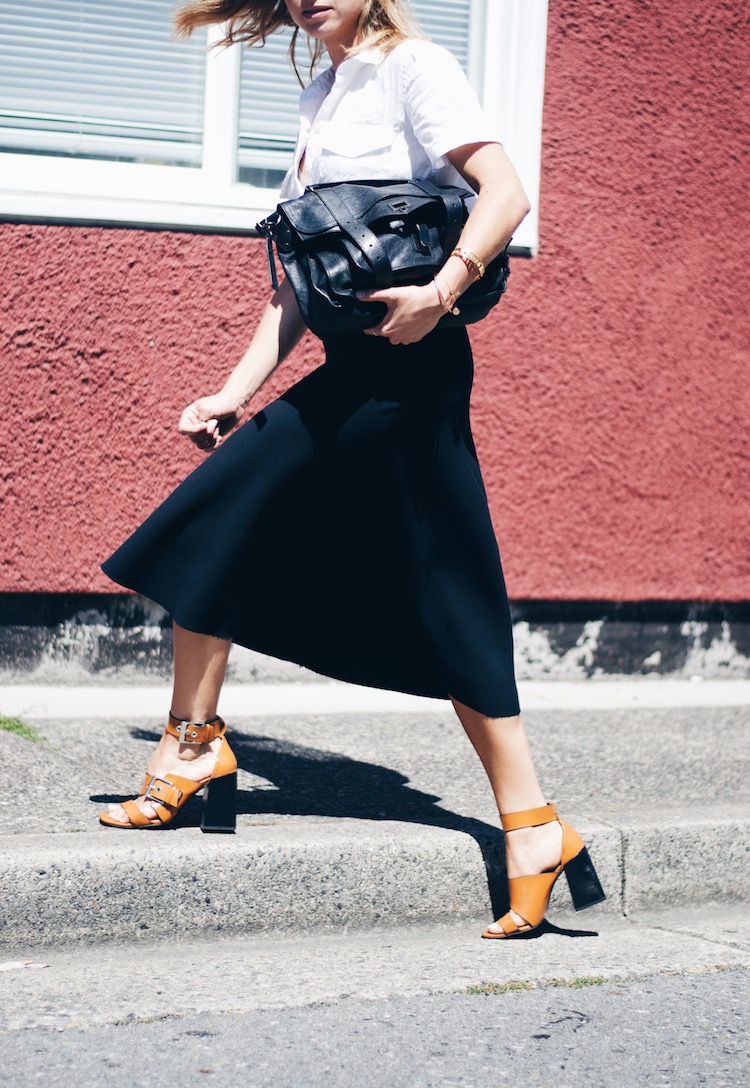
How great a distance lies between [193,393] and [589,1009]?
2.71m

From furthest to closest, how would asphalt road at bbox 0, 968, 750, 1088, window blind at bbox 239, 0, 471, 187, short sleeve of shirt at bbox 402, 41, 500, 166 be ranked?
window blind at bbox 239, 0, 471, 187 < short sleeve of shirt at bbox 402, 41, 500, 166 < asphalt road at bbox 0, 968, 750, 1088

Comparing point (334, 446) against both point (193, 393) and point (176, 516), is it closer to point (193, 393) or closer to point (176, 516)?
point (176, 516)

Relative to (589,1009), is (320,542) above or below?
above

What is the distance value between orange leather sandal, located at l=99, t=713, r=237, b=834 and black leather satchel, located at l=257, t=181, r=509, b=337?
0.93 meters

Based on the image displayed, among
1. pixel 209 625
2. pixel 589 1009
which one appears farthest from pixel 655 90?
pixel 589 1009

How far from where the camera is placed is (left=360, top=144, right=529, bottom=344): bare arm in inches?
101

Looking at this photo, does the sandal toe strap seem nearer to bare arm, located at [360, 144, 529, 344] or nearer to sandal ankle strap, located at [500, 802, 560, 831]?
sandal ankle strap, located at [500, 802, 560, 831]

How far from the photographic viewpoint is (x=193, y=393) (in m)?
4.51

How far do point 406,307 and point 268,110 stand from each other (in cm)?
256

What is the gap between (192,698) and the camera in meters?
2.87

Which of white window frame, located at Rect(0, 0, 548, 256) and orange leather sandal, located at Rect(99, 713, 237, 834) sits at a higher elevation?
white window frame, located at Rect(0, 0, 548, 256)

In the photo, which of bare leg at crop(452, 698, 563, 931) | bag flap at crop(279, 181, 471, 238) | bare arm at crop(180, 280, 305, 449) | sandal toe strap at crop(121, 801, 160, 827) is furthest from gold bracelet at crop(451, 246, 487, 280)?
sandal toe strap at crop(121, 801, 160, 827)

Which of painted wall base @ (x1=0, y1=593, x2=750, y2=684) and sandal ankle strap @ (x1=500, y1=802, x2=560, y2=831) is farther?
painted wall base @ (x1=0, y1=593, x2=750, y2=684)

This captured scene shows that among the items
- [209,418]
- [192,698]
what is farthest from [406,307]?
[192,698]
